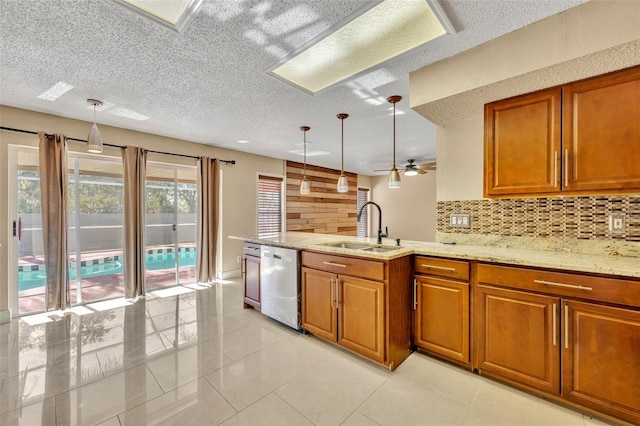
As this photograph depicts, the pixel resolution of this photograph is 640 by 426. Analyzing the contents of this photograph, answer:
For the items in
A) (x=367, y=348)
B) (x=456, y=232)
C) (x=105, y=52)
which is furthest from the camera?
(x=456, y=232)

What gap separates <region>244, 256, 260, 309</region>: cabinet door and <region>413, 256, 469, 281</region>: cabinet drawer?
180 cm

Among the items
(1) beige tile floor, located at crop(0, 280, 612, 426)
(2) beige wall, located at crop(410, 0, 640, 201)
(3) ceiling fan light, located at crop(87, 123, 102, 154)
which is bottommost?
(1) beige tile floor, located at crop(0, 280, 612, 426)

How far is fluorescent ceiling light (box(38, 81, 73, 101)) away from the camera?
245 cm

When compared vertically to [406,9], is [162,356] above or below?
below

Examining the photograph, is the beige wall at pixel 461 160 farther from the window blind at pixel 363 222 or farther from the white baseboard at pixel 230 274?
the window blind at pixel 363 222

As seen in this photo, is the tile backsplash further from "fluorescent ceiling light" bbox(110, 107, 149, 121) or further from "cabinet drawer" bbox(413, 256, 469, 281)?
"fluorescent ceiling light" bbox(110, 107, 149, 121)

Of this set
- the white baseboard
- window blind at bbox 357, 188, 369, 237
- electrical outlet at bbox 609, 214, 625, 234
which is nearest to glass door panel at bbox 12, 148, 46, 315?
the white baseboard

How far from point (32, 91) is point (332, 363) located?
3.68 meters

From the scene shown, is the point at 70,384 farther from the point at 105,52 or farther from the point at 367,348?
the point at 105,52

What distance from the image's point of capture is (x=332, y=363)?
7.10ft

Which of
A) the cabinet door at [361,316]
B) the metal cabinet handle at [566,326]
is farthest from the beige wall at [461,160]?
the cabinet door at [361,316]

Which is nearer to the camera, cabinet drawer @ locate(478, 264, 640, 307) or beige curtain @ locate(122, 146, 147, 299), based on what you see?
cabinet drawer @ locate(478, 264, 640, 307)

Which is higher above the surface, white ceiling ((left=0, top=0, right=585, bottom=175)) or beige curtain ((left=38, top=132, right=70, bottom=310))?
white ceiling ((left=0, top=0, right=585, bottom=175))

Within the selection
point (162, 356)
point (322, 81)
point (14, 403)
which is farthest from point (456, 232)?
point (14, 403)
